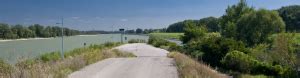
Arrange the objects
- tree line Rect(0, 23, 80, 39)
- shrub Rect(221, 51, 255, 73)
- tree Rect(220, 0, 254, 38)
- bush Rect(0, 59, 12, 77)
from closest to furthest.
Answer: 1. bush Rect(0, 59, 12, 77)
2. shrub Rect(221, 51, 255, 73)
3. tree Rect(220, 0, 254, 38)
4. tree line Rect(0, 23, 80, 39)

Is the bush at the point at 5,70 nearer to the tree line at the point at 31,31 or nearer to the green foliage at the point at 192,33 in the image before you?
the green foliage at the point at 192,33

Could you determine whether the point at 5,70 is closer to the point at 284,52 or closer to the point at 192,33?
the point at 284,52

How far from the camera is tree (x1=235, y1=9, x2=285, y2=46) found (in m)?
64.1

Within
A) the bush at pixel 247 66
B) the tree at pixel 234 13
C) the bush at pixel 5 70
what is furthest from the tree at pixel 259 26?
the bush at pixel 5 70

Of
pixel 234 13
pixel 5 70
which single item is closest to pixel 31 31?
pixel 234 13

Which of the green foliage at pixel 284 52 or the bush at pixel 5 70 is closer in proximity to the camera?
the bush at pixel 5 70

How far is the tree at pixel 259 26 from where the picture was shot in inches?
2522

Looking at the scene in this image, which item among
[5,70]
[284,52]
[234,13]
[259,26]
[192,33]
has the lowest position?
[284,52]

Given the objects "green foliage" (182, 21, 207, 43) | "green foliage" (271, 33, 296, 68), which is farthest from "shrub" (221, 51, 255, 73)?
"green foliage" (182, 21, 207, 43)

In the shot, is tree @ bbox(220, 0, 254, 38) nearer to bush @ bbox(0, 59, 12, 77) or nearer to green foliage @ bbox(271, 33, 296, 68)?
green foliage @ bbox(271, 33, 296, 68)

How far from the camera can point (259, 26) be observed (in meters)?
64.3

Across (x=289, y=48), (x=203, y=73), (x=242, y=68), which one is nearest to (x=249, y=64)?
(x=242, y=68)

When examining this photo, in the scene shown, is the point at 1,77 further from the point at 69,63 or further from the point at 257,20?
the point at 257,20

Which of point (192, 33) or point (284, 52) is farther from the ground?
point (192, 33)
